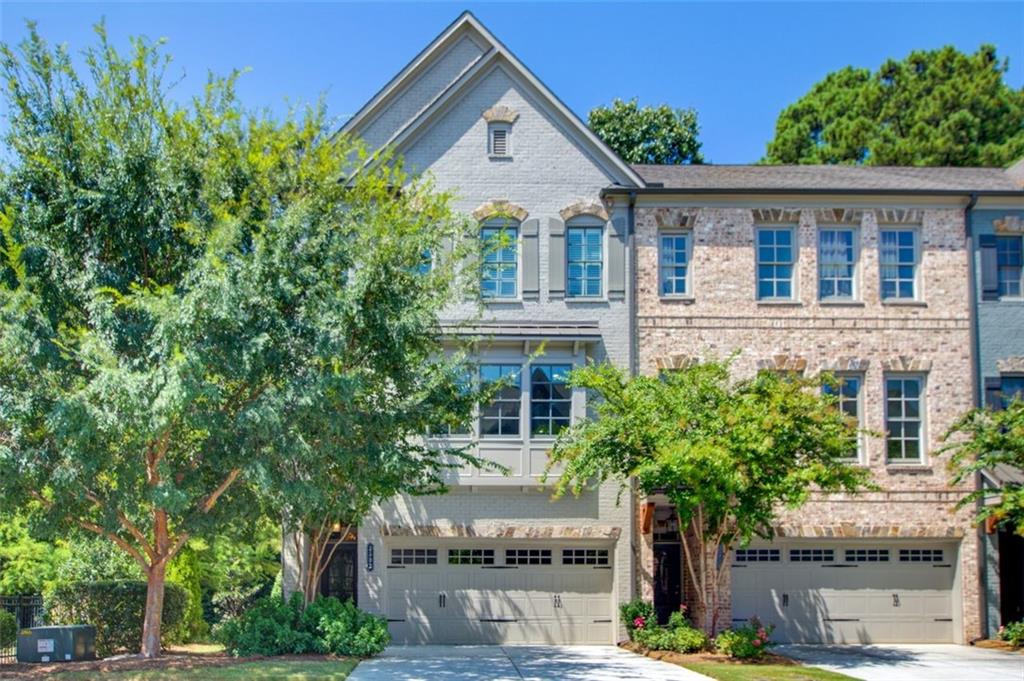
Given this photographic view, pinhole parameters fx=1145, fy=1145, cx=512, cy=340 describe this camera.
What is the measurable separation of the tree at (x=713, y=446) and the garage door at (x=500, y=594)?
2950 mm

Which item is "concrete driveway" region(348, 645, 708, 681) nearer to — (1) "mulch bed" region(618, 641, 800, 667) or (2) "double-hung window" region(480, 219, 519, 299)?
(1) "mulch bed" region(618, 641, 800, 667)

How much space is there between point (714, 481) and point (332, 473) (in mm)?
6475

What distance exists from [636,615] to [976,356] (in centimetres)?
932

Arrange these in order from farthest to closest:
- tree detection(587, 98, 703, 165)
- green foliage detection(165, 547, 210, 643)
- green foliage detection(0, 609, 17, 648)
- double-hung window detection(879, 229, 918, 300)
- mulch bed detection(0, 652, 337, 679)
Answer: tree detection(587, 98, 703, 165) < double-hung window detection(879, 229, 918, 300) < green foliage detection(165, 547, 210, 643) < green foliage detection(0, 609, 17, 648) < mulch bed detection(0, 652, 337, 679)

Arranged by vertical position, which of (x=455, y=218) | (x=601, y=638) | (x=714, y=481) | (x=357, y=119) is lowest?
(x=601, y=638)

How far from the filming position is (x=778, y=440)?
20.1 metres

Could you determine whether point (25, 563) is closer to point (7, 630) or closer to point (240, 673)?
point (7, 630)

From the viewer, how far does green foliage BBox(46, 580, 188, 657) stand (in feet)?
68.3

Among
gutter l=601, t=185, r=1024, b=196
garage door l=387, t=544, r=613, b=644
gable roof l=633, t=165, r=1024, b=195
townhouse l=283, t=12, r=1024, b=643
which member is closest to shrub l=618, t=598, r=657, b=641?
townhouse l=283, t=12, r=1024, b=643

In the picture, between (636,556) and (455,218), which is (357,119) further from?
(636,556)

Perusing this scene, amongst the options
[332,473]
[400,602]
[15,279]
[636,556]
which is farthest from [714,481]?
[15,279]

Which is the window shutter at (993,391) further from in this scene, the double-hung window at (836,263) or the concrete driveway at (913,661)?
the concrete driveway at (913,661)

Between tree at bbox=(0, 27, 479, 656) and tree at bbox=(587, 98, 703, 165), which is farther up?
tree at bbox=(587, 98, 703, 165)

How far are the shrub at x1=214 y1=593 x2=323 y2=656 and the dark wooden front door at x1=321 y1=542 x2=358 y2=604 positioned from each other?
4.90m
